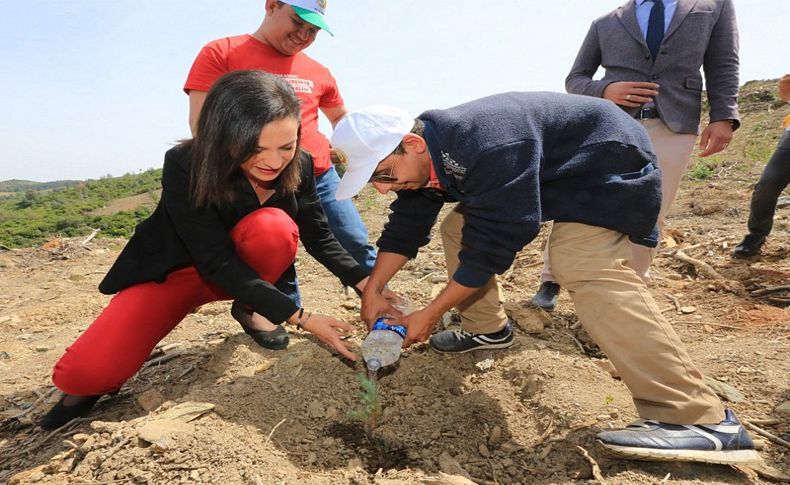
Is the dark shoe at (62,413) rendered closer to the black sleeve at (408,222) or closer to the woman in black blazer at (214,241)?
the woman in black blazer at (214,241)

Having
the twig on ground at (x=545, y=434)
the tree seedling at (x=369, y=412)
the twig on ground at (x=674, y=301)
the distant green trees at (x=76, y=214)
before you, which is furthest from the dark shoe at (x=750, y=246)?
the distant green trees at (x=76, y=214)

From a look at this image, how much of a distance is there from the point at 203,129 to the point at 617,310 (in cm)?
168

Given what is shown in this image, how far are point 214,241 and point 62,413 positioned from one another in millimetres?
1016

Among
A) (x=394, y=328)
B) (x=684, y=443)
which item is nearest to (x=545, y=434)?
(x=684, y=443)

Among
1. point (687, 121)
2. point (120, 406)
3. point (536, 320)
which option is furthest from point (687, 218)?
point (120, 406)

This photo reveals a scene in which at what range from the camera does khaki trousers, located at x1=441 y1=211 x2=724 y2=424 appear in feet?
5.95

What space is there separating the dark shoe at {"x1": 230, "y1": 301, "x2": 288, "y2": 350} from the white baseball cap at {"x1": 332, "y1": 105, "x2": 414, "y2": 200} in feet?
3.32

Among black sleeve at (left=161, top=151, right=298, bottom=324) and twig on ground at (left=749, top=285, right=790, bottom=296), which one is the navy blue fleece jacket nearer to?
black sleeve at (left=161, top=151, right=298, bottom=324)

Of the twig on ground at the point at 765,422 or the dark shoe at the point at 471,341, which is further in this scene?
the dark shoe at the point at 471,341

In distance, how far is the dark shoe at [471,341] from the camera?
8.71ft

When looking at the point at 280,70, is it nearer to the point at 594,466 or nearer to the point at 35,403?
the point at 35,403

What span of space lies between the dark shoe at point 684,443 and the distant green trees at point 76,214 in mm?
10250

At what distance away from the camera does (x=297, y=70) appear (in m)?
3.11

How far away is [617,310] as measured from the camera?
6.23 feet
